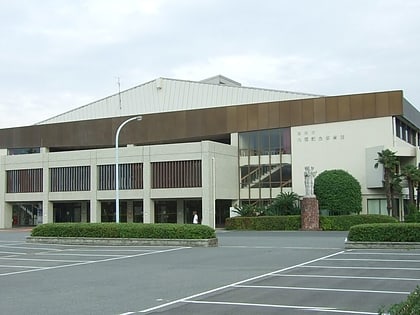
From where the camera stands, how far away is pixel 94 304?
10.6m

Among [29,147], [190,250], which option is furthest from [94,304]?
[29,147]

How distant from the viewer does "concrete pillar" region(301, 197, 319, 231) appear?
40.3 m

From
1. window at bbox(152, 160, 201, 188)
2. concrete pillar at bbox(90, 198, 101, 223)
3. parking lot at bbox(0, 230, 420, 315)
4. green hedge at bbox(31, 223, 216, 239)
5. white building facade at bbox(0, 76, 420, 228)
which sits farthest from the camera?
concrete pillar at bbox(90, 198, 101, 223)

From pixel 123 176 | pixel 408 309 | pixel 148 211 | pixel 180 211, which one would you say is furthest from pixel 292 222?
pixel 408 309

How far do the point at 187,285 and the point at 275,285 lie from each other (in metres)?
2.00

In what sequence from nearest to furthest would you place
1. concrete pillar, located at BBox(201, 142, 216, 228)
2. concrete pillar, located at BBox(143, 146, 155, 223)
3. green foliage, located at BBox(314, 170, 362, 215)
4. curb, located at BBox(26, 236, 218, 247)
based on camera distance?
curb, located at BBox(26, 236, 218, 247) → green foliage, located at BBox(314, 170, 362, 215) → concrete pillar, located at BBox(201, 142, 216, 228) → concrete pillar, located at BBox(143, 146, 155, 223)

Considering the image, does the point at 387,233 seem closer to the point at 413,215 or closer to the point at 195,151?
the point at 413,215

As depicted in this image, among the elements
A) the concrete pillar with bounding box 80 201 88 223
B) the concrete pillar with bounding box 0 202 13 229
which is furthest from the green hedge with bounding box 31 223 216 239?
the concrete pillar with bounding box 0 202 13 229

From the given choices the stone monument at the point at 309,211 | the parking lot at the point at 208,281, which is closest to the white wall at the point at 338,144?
the stone monument at the point at 309,211

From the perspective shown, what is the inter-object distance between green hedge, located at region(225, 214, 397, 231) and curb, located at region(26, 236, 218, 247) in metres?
15.7

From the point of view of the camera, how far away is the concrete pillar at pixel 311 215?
1587 inches

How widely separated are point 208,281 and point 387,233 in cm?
1190

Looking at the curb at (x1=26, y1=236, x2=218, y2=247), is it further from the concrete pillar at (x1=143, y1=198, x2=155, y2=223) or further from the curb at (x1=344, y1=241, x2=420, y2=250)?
the concrete pillar at (x1=143, y1=198, x2=155, y2=223)

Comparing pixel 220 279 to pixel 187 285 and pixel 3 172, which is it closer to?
pixel 187 285
